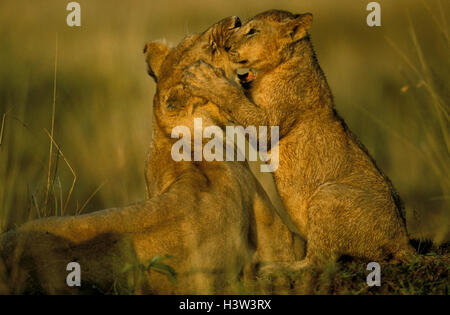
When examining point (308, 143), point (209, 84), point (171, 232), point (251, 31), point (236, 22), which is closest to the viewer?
point (171, 232)

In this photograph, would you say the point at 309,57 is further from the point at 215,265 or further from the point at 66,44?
the point at 66,44

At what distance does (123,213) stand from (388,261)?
2.28 m

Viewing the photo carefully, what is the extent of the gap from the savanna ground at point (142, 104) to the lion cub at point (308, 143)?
1.11 feet

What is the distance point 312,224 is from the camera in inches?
216

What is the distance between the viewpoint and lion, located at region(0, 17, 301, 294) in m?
4.05

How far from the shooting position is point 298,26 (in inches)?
251

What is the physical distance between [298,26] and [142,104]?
4.86m

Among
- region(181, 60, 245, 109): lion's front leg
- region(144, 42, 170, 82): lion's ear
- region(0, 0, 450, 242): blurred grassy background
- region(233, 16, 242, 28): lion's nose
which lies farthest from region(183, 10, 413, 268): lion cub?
region(0, 0, 450, 242): blurred grassy background

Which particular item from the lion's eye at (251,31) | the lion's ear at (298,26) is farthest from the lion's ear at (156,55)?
the lion's ear at (298,26)

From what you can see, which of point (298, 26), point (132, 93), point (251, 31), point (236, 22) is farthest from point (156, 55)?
point (132, 93)

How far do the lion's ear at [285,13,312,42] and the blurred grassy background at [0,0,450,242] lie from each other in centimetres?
83

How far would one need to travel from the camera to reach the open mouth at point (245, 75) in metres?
6.32

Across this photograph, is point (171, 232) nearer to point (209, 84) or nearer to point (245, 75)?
point (209, 84)
